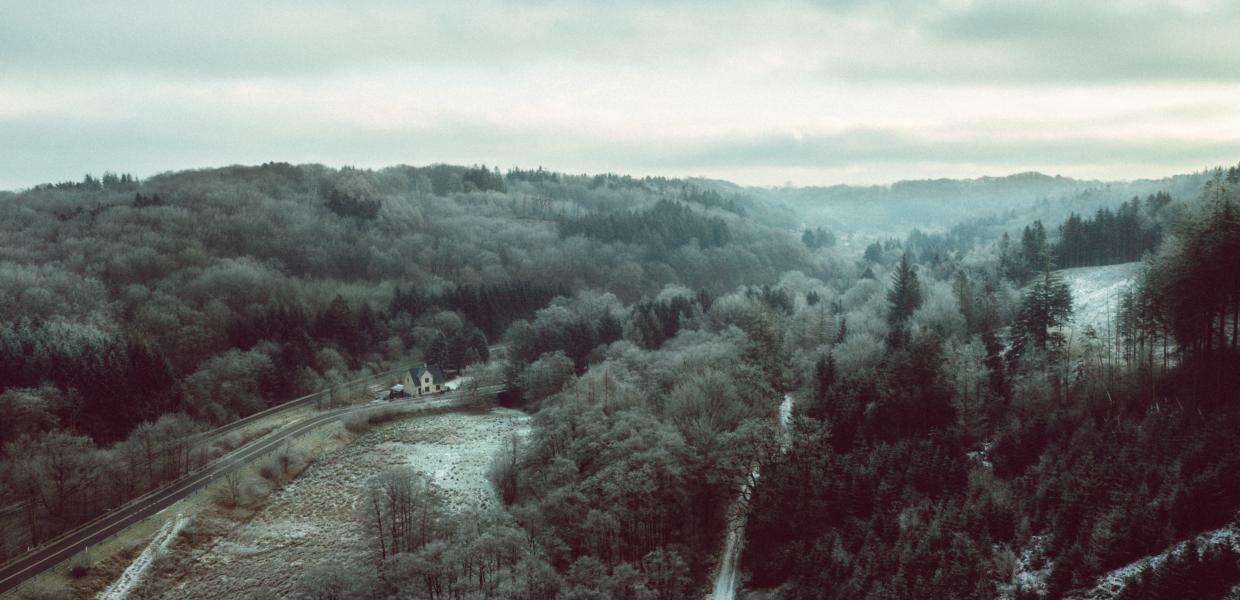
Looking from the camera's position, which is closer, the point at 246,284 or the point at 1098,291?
the point at 1098,291

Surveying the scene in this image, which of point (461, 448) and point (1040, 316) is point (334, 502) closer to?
point (461, 448)

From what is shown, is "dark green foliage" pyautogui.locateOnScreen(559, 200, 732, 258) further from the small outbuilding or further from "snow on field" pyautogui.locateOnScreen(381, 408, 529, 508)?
"snow on field" pyautogui.locateOnScreen(381, 408, 529, 508)

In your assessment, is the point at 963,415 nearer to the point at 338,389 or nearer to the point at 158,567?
the point at 158,567

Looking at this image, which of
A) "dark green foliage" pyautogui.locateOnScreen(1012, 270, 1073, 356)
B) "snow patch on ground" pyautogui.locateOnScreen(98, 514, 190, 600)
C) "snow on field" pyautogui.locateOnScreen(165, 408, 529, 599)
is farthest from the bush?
"dark green foliage" pyautogui.locateOnScreen(1012, 270, 1073, 356)

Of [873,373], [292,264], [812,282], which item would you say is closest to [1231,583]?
[873,373]

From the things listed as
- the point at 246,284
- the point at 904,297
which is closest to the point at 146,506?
the point at 246,284
